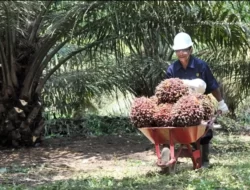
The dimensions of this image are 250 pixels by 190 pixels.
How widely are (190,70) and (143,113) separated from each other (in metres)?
0.81

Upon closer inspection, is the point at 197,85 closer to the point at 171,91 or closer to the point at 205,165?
the point at 171,91

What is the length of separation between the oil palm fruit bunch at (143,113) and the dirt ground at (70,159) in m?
0.64

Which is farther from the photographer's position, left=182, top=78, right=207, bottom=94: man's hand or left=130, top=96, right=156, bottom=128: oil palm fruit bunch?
left=182, top=78, right=207, bottom=94: man's hand

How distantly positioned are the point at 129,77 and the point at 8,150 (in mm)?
3076

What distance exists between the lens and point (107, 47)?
7656 mm

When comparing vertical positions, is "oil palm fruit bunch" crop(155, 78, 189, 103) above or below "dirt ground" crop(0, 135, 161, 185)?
above

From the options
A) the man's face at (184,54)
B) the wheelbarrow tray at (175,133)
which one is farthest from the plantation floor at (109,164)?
the man's face at (184,54)

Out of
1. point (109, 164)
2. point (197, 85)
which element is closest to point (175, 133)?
point (197, 85)

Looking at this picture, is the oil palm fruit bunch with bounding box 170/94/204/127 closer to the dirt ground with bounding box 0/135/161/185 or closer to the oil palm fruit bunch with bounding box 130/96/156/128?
the oil palm fruit bunch with bounding box 130/96/156/128

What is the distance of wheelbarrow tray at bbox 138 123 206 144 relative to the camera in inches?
201

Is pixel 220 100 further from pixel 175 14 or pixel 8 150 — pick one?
pixel 8 150

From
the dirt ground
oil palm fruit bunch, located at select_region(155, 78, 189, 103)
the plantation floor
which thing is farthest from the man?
the dirt ground

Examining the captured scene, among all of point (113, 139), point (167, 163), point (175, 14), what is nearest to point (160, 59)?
point (113, 139)

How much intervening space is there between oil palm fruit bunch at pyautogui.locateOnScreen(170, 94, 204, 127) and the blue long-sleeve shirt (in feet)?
1.84
